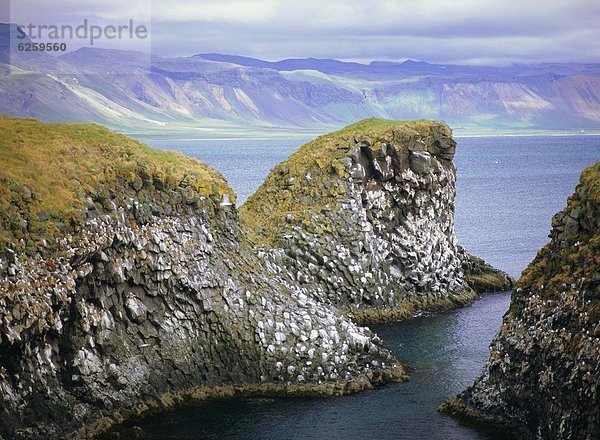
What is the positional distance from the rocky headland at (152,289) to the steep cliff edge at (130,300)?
0.27ft

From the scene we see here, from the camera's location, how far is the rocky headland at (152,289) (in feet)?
170

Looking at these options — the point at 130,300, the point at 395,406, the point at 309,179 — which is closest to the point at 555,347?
the point at 395,406

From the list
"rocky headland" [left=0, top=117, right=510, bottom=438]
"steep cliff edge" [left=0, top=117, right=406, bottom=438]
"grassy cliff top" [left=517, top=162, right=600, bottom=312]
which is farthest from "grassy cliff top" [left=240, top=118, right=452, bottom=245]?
"grassy cliff top" [left=517, top=162, right=600, bottom=312]

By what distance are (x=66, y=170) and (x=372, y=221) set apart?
32245 mm

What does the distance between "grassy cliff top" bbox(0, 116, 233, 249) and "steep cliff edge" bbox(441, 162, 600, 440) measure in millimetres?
22706

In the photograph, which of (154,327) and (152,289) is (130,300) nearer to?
(152,289)

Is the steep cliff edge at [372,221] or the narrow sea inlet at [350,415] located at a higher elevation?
the steep cliff edge at [372,221]

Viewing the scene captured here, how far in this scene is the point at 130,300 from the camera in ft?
190

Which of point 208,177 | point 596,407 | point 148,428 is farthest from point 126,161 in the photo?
point 596,407

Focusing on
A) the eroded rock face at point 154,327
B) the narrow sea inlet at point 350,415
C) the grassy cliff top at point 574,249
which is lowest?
the narrow sea inlet at point 350,415

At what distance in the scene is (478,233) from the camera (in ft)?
424

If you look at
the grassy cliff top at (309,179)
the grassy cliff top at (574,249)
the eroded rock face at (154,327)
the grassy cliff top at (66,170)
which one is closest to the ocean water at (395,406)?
the eroded rock face at (154,327)

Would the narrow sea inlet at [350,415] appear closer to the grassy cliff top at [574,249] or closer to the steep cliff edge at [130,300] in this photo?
the steep cliff edge at [130,300]

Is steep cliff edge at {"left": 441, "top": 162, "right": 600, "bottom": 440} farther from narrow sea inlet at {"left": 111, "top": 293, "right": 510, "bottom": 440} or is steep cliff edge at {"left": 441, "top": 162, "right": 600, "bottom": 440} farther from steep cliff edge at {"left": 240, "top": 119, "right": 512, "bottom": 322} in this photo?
steep cliff edge at {"left": 240, "top": 119, "right": 512, "bottom": 322}
